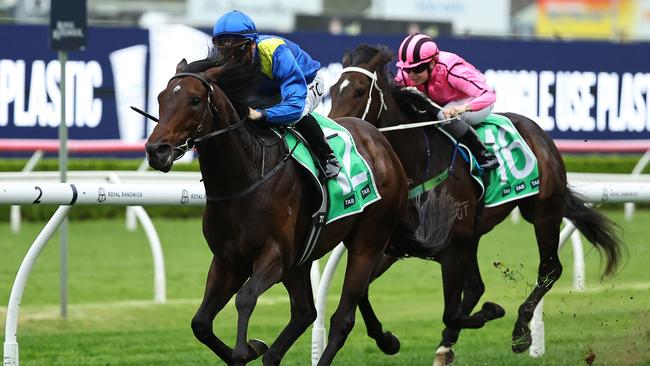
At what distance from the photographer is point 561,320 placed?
7691mm

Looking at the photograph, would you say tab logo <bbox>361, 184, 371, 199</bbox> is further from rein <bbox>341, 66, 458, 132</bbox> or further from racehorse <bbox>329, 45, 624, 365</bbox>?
rein <bbox>341, 66, 458, 132</bbox>

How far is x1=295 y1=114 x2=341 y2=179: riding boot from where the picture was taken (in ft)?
16.3

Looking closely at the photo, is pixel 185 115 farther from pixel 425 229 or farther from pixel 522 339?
pixel 522 339

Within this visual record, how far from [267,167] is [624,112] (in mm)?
10294

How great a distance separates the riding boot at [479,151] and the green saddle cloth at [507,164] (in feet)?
0.30

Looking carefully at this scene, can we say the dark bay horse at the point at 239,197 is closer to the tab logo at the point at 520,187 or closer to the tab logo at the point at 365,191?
Answer: the tab logo at the point at 365,191

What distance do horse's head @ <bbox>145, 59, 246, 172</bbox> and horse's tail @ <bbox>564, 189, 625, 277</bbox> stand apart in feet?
8.92

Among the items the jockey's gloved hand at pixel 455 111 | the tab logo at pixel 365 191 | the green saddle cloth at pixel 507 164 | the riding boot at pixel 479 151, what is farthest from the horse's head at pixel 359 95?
the tab logo at pixel 365 191

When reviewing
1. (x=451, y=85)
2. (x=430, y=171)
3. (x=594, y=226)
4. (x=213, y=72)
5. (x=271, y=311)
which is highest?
(x=213, y=72)

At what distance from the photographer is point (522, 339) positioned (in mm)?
6117

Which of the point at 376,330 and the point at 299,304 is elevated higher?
the point at 299,304

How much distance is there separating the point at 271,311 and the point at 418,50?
2701 mm

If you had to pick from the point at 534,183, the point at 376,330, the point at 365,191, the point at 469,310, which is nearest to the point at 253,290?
the point at 365,191

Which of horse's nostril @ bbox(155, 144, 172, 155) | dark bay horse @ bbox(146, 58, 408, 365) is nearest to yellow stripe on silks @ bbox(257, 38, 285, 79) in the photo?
dark bay horse @ bbox(146, 58, 408, 365)
